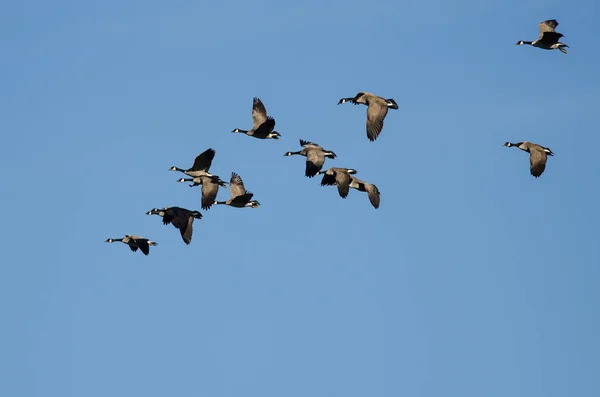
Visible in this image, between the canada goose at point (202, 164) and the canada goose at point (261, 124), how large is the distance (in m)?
1.71

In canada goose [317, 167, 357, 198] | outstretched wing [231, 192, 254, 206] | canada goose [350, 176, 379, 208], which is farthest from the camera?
canada goose [350, 176, 379, 208]

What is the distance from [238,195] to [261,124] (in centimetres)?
304

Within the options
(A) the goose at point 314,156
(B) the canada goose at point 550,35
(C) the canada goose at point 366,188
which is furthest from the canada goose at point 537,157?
(A) the goose at point 314,156

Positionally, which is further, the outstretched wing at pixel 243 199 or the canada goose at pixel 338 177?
the outstretched wing at pixel 243 199

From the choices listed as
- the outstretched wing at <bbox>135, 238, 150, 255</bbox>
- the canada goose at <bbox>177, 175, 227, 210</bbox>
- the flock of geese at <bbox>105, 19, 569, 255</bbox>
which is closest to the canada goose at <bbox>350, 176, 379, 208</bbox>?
the flock of geese at <bbox>105, 19, 569, 255</bbox>

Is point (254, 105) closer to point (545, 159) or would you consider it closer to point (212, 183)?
point (212, 183)

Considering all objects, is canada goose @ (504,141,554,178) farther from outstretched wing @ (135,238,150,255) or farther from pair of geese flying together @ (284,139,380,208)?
outstretched wing @ (135,238,150,255)

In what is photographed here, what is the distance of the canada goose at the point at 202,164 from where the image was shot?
58531mm

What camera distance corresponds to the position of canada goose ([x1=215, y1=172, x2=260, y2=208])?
193 ft

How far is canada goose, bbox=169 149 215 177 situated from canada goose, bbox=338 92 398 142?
236 inches

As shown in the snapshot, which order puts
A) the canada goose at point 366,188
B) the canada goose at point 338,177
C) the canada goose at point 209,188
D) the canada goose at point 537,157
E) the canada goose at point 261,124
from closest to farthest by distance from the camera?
the canada goose at point 537,157, the canada goose at point 209,188, the canada goose at point 338,177, the canada goose at point 261,124, the canada goose at point 366,188

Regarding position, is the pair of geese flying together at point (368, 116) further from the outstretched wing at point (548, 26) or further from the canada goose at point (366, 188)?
the outstretched wing at point (548, 26)

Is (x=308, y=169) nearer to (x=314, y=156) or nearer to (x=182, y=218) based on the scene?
(x=314, y=156)

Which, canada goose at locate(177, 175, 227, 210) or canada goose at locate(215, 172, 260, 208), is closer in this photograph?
canada goose at locate(177, 175, 227, 210)
